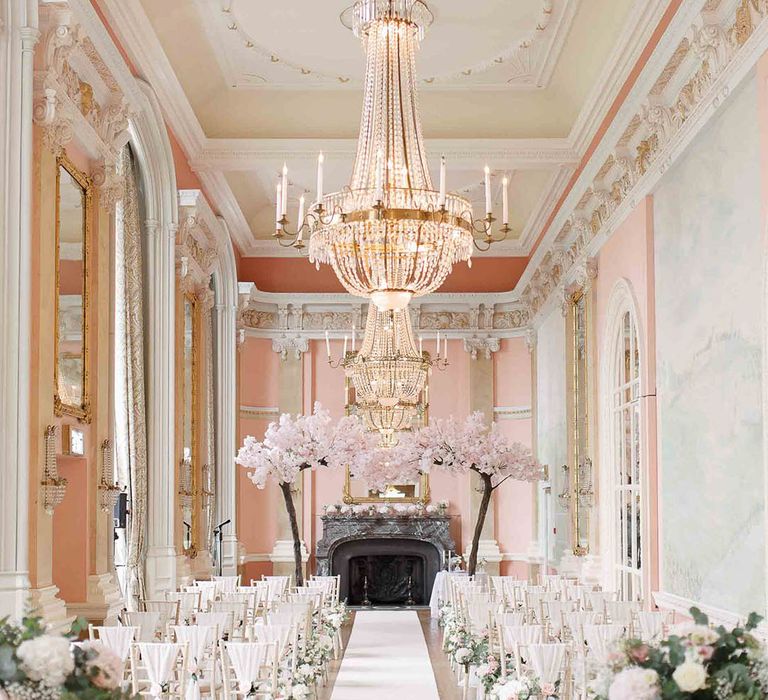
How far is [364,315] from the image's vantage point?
21.8 metres

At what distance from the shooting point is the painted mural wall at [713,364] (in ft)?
28.4

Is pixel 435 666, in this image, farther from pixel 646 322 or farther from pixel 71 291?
pixel 71 291

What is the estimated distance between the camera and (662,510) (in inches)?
453

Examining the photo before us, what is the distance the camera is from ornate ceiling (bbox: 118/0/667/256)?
12.1 metres

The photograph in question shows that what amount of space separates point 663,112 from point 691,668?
7547mm

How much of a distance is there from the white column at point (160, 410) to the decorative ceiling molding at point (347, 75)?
1.96m

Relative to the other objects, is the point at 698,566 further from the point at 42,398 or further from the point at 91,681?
the point at 91,681

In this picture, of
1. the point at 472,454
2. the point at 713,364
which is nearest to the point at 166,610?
the point at 713,364

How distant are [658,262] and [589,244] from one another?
11.7 feet

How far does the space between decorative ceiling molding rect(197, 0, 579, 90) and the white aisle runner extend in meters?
6.52

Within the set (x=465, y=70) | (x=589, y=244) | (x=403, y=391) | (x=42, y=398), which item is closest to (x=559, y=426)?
(x=589, y=244)

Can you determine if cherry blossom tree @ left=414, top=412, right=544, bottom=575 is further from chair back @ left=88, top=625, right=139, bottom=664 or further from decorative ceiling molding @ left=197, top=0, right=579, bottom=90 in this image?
chair back @ left=88, top=625, right=139, bottom=664

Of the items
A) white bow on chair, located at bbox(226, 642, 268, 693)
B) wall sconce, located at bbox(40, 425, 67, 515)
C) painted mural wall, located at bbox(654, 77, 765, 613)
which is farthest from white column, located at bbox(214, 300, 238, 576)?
white bow on chair, located at bbox(226, 642, 268, 693)

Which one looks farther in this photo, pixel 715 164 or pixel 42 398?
pixel 715 164
